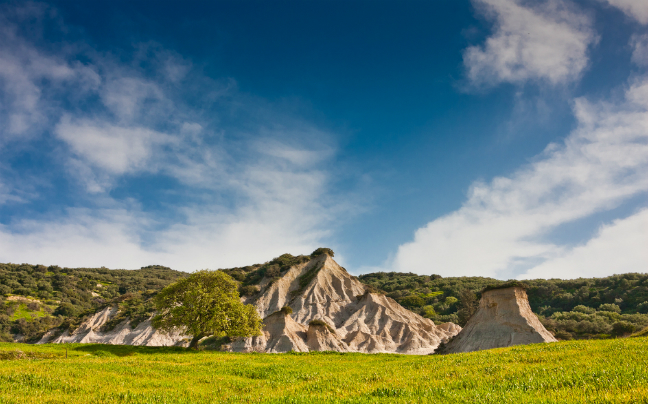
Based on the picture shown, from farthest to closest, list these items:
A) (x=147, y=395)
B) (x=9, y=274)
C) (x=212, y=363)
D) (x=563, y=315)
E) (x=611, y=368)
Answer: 1. (x=9, y=274)
2. (x=563, y=315)
3. (x=212, y=363)
4. (x=147, y=395)
5. (x=611, y=368)

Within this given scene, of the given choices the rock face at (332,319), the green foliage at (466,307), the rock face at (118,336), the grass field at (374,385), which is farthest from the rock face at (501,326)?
the rock face at (118,336)

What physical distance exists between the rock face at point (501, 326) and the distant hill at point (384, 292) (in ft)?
31.6

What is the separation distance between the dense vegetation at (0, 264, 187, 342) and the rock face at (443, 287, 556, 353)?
65.7 m

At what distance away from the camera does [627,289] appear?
75.6 meters

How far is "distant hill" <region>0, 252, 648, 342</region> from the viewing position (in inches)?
2329

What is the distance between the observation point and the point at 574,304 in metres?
75.6

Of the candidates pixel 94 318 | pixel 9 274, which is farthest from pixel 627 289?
pixel 9 274

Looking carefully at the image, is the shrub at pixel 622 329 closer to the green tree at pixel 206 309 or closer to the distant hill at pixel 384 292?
the distant hill at pixel 384 292

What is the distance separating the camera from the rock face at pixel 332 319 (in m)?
54.5

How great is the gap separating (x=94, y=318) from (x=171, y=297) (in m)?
55.1

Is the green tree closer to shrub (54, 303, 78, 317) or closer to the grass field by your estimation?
the grass field

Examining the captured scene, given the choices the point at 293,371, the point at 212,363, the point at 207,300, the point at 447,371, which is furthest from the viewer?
the point at 207,300

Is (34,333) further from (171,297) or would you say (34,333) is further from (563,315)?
(563,315)

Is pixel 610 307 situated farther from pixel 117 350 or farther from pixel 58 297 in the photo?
pixel 58 297
